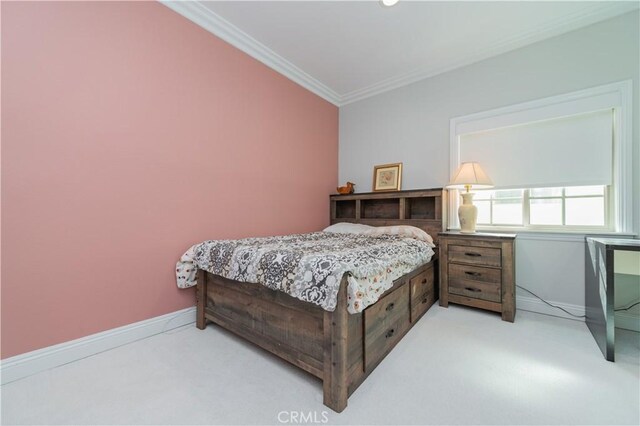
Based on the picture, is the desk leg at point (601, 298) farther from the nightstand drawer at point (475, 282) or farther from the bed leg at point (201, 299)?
the bed leg at point (201, 299)

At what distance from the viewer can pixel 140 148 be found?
184 centimetres

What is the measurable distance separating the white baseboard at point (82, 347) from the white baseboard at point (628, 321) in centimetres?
346

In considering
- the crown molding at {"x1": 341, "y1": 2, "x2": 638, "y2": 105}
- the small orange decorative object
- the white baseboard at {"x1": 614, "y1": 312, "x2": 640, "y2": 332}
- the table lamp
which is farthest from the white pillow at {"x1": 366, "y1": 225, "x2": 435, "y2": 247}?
the crown molding at {"x1": 341, "y1": 2, "x2": 638, "y2": 105}

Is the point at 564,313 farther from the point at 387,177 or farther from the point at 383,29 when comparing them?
the point at 383,29

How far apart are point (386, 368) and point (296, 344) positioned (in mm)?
547

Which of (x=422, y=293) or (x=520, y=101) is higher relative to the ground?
(x=520, y=101)

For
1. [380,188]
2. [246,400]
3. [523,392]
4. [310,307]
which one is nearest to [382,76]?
[380,188]

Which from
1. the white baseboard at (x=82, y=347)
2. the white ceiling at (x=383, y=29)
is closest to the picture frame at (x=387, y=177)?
the white ceiling at (x=383, y=29)

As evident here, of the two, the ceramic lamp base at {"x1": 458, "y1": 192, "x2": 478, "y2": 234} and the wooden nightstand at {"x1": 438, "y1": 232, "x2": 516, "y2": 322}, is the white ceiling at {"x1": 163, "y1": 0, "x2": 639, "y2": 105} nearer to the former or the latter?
the ceramic lamp base at {"x1": 458, "y1": 192, "x2": 478, "y2": 234}

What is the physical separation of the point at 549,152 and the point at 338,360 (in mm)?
2616

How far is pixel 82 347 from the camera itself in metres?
1.58

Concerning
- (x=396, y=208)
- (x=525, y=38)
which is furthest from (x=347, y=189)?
(x=525, y=38)

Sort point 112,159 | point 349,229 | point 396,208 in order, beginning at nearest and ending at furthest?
point 112,159
point 349,229
point 396,208

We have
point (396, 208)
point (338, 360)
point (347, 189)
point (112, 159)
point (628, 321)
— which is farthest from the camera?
point (347, 189)
